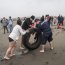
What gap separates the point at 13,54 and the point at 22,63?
1178 millimetres

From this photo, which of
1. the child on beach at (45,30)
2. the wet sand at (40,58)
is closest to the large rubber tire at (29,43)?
the wet sand at (40,58)

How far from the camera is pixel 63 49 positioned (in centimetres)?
1112

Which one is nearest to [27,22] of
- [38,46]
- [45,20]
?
[45,20]

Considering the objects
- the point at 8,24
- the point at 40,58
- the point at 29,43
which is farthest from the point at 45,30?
the point at 8,24

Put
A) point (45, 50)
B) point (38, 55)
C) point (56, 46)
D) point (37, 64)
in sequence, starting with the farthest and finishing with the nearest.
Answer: point (56, 46), point (45, 50), point (38, 55), point (37, 64)

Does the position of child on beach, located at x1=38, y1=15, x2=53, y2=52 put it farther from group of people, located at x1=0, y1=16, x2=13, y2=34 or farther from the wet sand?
group of people, located at x1=0, y1=16, x2=13, y2=34

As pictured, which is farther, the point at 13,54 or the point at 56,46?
the point at 56,46

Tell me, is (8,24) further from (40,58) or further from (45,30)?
(40,58)

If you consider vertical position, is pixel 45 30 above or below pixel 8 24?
above

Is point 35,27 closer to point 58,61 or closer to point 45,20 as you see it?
point 45,20

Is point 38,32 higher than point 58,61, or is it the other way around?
point 38,32

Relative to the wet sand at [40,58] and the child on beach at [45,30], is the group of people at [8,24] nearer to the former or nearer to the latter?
the wet sand at [40,58]

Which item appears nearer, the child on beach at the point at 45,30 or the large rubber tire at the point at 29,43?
the child on beach at the point at 45,30

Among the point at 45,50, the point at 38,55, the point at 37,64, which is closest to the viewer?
the point at 37,64
